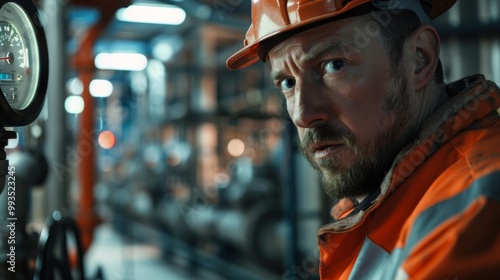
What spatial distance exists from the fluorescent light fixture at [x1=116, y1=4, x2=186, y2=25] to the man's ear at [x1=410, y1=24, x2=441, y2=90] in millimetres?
6010

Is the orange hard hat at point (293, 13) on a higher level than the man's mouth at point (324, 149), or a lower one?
higher

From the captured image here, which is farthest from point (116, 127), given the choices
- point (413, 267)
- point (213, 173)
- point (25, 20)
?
point (413, 267)

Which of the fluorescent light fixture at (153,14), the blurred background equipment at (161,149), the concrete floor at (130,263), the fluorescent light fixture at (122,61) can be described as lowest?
the concrete floor at (130,263)

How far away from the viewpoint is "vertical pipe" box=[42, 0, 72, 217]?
3850 millimetres

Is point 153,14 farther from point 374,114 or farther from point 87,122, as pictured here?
point 374,114

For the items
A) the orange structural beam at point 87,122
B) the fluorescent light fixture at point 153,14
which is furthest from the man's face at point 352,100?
the fluorescent light fixture at point 153,14

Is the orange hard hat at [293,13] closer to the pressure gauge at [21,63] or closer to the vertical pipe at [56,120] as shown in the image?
the pressure gauge at [21,63]

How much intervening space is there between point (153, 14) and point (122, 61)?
11.1ft

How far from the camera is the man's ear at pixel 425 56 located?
1.10m

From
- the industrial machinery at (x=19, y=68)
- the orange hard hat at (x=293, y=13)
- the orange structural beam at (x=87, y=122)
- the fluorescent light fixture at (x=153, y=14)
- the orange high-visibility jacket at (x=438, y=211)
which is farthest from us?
the fluorescent light fixture at (x=153, y=14)

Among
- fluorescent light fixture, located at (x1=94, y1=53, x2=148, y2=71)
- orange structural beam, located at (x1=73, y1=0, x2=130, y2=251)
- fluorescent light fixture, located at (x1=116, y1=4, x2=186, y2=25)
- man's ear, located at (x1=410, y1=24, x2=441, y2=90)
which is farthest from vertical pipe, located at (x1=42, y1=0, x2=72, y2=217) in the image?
fluorescent light fixture, located at (x1=94, y1=53, x2=148, y2=71)

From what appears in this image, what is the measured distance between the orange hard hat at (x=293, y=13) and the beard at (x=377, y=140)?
0.15m

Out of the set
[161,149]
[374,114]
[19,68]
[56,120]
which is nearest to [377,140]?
[374,114]

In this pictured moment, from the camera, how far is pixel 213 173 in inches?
336
